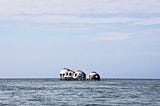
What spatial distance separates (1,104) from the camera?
188 ft

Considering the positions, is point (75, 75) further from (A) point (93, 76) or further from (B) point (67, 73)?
Answer: (A) point (93, 76)

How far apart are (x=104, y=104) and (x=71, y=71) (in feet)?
398

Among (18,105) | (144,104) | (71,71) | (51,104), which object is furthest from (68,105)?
(71,71)

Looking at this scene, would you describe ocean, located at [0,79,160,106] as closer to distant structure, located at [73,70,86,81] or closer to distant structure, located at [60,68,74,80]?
distant structure, located at [73,70,86,81]

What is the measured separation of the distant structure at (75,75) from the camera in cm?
17962

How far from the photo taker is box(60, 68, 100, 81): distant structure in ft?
589

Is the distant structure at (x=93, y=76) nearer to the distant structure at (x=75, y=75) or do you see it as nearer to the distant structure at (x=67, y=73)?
the distant structure at (x=75, y=75)

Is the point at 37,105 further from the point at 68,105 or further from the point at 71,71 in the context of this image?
the point at 71,71

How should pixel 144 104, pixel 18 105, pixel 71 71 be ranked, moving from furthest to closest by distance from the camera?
pixel 71 71
pixel 144 104
pixel 18 105

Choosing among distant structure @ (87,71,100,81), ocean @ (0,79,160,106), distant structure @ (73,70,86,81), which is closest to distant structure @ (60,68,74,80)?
distant structure @ (73,70,86,81)

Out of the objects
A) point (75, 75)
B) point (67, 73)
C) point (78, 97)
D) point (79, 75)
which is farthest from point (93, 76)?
point (78, 97)

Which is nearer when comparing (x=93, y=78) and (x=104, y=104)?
(x=104, y=104)

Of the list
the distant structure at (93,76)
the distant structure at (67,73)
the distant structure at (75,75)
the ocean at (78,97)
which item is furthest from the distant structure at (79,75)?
the ocean at (78,97)

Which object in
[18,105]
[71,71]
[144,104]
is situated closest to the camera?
[18,105]
